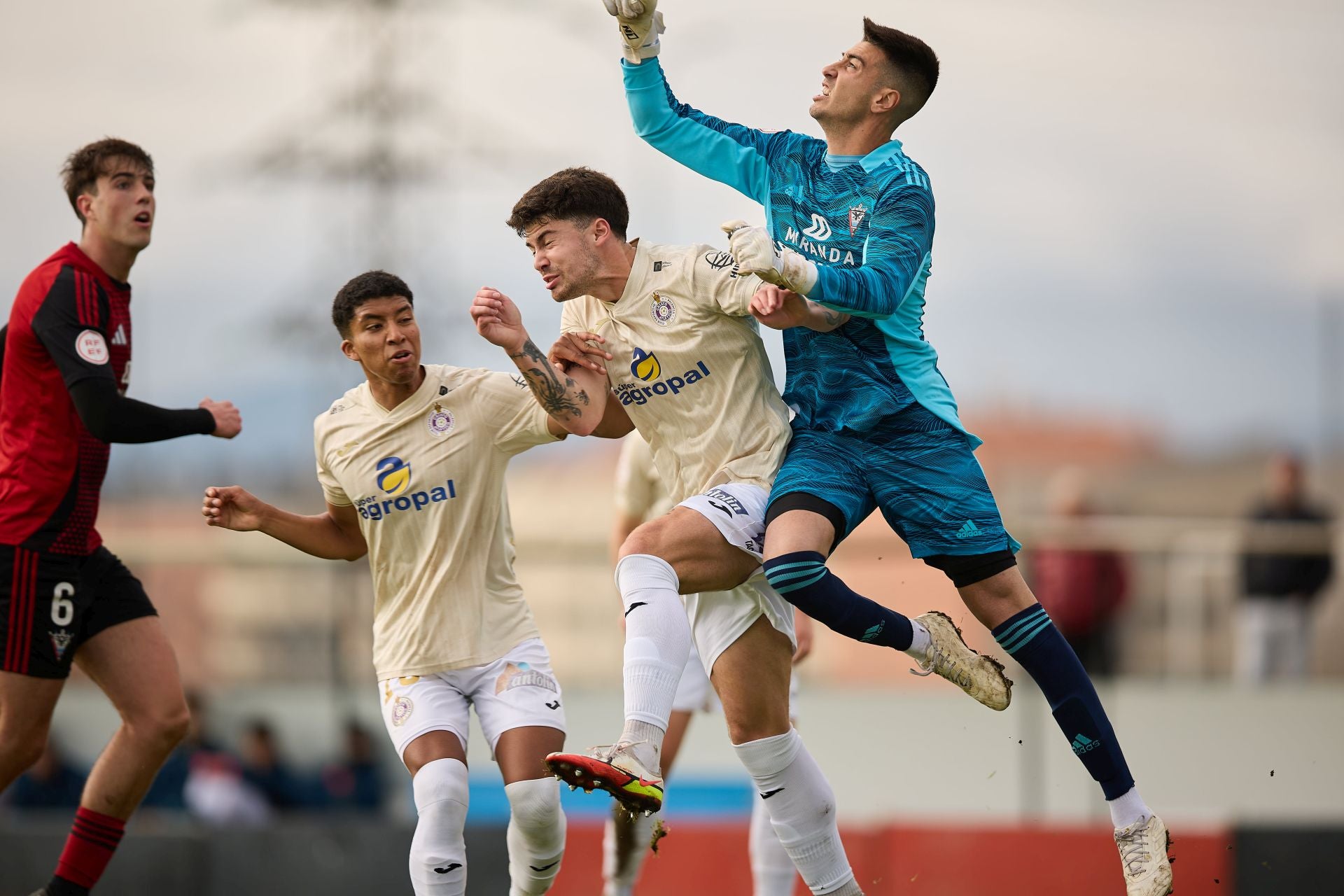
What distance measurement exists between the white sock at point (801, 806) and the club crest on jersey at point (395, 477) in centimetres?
151

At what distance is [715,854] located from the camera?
30.0 ft

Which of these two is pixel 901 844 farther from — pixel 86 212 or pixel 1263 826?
pixel 86 212

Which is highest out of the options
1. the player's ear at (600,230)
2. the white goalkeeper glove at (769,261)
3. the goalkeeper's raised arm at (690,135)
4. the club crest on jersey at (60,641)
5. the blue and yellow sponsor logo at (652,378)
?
the goalkeeper's raised arm at (690,135)

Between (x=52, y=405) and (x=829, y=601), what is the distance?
2978 millimetres

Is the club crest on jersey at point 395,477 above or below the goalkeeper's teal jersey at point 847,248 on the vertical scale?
below

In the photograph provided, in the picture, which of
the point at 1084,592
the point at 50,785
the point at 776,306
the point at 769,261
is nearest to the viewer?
the point at 769,261

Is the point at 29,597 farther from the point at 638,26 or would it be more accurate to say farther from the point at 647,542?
the point at 638,26

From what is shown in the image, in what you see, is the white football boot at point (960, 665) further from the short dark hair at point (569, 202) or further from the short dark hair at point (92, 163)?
the short dark hair at point (92, 163)

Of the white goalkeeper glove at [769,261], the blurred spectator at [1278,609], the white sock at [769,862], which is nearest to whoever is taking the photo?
the white goalkeeper glove at [769,261]

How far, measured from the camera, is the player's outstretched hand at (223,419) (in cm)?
581

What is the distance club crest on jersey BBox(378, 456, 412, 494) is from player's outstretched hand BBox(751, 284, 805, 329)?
1503 millimetres

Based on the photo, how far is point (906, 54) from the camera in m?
5.44

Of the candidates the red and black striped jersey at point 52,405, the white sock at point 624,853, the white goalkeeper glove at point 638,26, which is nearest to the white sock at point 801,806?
the white sock at point 624,853

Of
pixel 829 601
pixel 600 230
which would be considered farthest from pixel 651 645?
pixel 600 230
